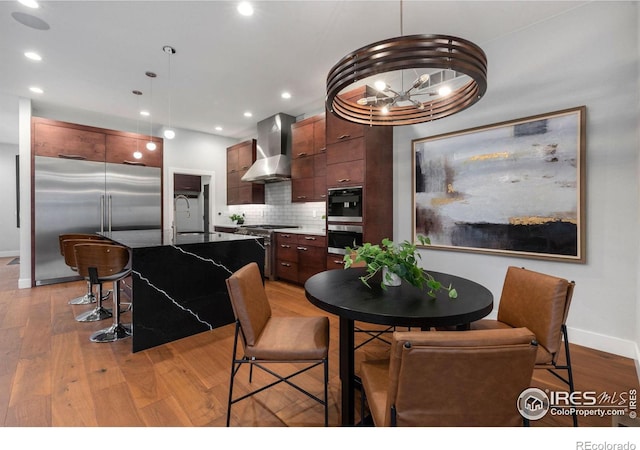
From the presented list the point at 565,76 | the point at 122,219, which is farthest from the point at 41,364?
the point at 565,76

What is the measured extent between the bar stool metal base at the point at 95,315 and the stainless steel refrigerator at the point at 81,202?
212 centimetres

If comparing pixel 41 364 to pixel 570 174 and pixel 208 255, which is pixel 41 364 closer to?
pixel 208 255

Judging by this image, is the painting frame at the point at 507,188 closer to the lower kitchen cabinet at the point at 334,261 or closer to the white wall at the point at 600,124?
the white wall at the point at 600,124

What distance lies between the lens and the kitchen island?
97.7 inches

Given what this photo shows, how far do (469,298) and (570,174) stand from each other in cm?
189

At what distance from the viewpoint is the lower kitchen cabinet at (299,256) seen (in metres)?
4.18

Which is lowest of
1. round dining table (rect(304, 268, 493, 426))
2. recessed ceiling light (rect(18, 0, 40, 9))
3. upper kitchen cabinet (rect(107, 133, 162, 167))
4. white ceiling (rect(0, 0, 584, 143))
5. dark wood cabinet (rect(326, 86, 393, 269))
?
round dining table (rect(304, 268, 493, 426))

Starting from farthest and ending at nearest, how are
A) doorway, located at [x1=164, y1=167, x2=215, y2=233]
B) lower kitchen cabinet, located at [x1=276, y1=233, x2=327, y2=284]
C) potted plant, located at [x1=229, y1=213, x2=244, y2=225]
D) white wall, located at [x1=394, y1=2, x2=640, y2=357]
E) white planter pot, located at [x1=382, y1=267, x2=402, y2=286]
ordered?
doorway, located at [x1=164, y1=167, x2=215, y2=233] → potted plant, located at [x1=229, y1=213, x2=244, y2=225] → lower kitchen cabinet, located at [x1=276, y1=233, x2=327, y2=284] → white wall, located at [x1=394, y1=2, x2=640, y2=357] → white planter pot, located at [x1=382, y1=267, x2=402, y2=286]

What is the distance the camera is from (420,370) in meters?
0.85

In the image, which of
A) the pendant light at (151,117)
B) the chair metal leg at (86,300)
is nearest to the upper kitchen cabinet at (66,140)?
the pendant light at (151,117)

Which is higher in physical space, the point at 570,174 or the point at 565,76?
the point at 565,76

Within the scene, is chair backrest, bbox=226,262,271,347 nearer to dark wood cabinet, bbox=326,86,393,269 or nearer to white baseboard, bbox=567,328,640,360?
dark wood cabinet, bbox=326,86,393,269

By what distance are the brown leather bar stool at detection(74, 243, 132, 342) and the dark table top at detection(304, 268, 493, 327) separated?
1.93 m

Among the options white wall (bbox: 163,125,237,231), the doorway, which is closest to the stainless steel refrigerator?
white wall (bbox: 163,125,237,231)
